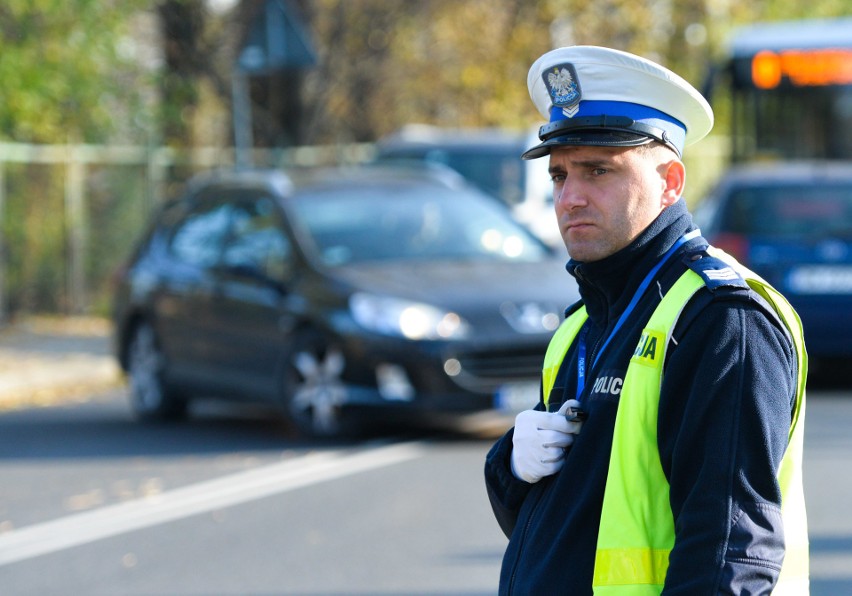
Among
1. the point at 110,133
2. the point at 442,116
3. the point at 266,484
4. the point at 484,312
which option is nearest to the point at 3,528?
the point at 266,484

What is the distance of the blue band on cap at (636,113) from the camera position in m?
2.63

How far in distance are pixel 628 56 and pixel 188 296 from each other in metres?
8.80

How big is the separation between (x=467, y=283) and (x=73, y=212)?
1007 cm

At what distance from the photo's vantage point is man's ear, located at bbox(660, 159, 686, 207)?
2.68 m

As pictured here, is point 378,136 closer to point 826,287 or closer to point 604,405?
point 826,287

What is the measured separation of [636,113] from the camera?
2.63 meters

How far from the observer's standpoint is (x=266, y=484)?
8.68m

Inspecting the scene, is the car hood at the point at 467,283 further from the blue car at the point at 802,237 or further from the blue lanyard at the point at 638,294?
the blue lanyard at the point at 638,294

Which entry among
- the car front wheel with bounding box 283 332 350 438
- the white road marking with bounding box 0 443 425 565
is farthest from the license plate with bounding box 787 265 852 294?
the car front wheel with bounding box 283 332 350 438

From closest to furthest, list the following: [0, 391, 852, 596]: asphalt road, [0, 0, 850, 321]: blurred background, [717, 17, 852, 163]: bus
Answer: [0, 391, 852, 596]: asphalt road < [0, 0, 850, 321]: blurred background < [717, 17, 852, 163]: bus

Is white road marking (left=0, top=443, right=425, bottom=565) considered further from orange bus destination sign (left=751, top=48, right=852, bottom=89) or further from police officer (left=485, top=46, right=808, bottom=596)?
orange bus destination sign (left=751, top=48, right=852, bottom=89)

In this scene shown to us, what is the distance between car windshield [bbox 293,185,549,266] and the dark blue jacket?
767 cm

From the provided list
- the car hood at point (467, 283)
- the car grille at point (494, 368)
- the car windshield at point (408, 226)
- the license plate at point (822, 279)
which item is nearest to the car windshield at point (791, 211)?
the license plate at point (822, 279)

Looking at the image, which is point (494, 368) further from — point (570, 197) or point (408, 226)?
point (570, 197)
